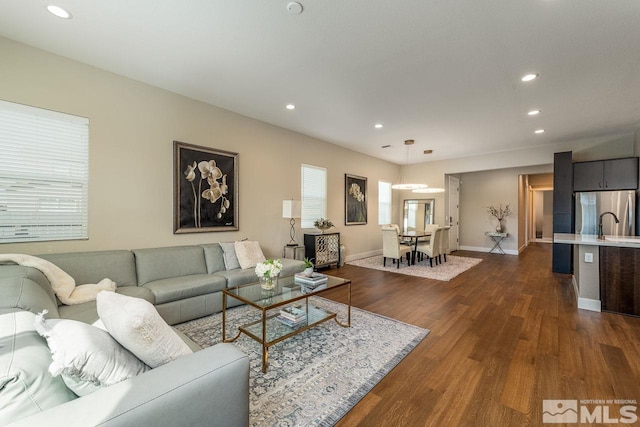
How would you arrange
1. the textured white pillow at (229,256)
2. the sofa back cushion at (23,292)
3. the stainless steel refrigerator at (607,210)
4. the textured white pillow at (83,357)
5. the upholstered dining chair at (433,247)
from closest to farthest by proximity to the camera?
the textured white pillow at (83,357) → the sofa back cushion at (23,292) → the textured white pillow at (229,256) → the stainless steel refrigerator at (607,210) → the upholstered dining chair at (433,247)

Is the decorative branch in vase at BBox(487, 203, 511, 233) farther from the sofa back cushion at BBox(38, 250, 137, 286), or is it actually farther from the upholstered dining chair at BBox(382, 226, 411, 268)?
the sofa back cushion at BBox(38, 250, 137, 286)

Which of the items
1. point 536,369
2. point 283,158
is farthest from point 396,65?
point 536,369

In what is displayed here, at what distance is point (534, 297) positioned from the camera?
13.3 feet

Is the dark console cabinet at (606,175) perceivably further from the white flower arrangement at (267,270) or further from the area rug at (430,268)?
the white flower arrangement at (267,270)

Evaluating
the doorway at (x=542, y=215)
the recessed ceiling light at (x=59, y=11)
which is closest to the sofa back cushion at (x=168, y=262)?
the recessed ceiling light at (x=59, y=11)

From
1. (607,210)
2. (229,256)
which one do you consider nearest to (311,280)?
(229,256)

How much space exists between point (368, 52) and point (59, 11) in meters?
2.73

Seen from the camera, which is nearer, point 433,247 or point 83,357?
point 83,357

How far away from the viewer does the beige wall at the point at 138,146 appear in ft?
9.36

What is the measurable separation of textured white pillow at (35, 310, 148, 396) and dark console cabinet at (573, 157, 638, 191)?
25.0ft

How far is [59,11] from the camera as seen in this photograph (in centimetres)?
226

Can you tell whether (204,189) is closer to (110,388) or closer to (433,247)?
(110,388)

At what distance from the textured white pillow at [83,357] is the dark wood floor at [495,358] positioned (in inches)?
52.1

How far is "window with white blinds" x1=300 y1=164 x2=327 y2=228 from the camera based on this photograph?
571cm
